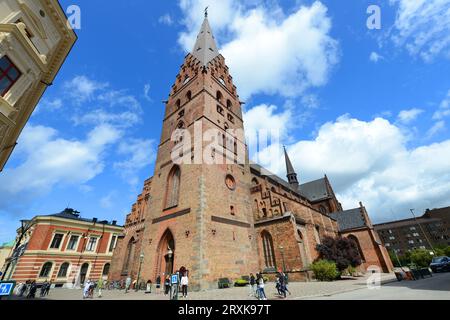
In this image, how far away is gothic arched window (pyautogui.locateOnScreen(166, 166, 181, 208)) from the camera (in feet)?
65.6

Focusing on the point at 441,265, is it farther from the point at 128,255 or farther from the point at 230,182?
the point at 128,255

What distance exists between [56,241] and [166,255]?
21.1m

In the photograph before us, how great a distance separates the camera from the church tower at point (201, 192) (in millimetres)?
16094

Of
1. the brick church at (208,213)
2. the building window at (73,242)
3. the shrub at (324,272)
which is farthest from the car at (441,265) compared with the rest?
the building window at (73,242)

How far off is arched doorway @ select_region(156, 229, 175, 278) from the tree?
15621 millimetres

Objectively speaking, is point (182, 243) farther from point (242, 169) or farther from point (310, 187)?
point (310, 187)

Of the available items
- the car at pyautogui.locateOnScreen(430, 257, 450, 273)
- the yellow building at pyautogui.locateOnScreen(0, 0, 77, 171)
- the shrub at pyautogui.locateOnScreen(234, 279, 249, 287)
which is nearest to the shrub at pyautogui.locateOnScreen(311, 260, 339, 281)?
the shrub at pyautogui.locateOnScreen(234, 279, 249, 287)

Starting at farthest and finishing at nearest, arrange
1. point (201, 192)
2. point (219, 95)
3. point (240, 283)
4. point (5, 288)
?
point (219, 95) → point (201, 192) → point (240, 283) → point (5, 288)

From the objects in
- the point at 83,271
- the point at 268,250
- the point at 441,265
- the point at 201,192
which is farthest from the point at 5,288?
the point at 441,265

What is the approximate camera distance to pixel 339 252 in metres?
22.2

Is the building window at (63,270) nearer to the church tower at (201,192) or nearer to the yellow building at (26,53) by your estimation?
the church tower at (201,192)

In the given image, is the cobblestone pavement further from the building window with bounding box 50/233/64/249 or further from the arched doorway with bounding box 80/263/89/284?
the arched doorway with bounding box 80/263/89/284
